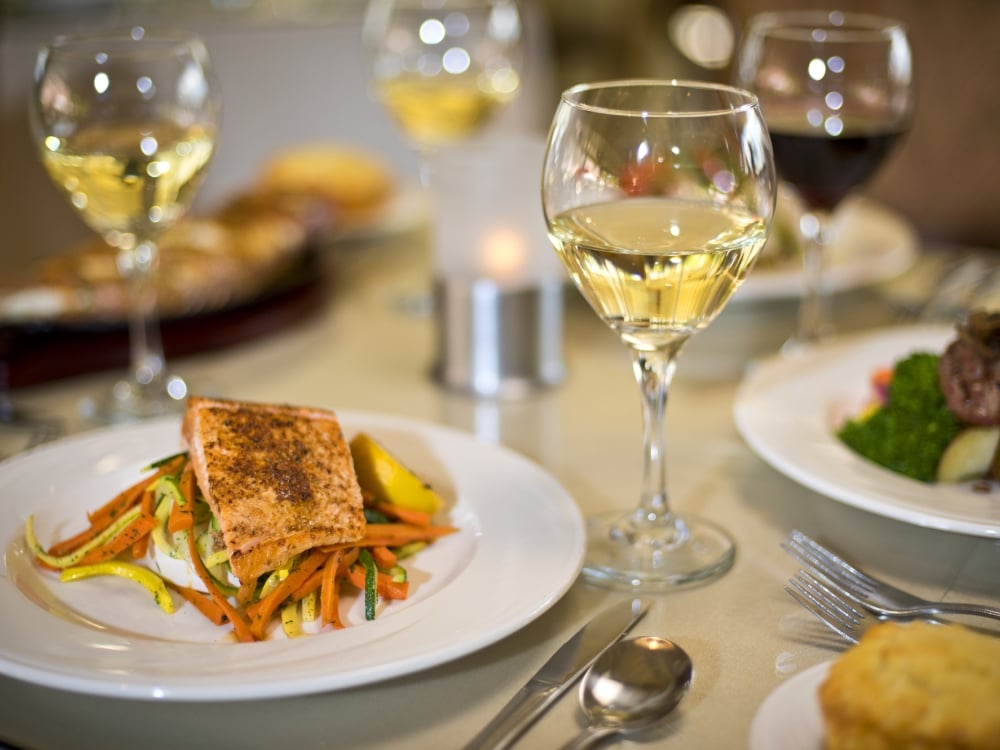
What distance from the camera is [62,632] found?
0.90 metres

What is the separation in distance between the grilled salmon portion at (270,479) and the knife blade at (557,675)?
23 cm

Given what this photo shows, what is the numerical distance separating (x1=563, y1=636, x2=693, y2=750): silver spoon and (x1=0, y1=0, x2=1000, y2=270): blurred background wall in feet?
5.72

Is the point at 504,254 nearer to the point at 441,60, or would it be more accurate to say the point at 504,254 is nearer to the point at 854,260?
the point at 854,260

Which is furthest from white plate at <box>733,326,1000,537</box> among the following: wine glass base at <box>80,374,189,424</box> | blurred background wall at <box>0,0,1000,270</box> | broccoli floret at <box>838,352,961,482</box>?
blurred background wall at <box>0,0,1000,270</box>

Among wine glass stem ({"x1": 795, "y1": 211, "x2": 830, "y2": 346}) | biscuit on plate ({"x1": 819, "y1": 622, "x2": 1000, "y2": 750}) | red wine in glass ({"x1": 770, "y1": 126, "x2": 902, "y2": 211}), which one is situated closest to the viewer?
biscuit on plate ({"x1": 819, "y1": 622, "x2": 1000, "y2": 750})

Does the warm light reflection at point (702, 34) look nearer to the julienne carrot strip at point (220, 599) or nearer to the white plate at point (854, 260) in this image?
the white plate at point (854, 260)

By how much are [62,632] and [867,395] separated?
1.03 m

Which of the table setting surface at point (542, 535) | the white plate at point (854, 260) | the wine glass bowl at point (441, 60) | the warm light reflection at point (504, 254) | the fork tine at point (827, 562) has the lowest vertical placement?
the table setting surface at point (542, 535)

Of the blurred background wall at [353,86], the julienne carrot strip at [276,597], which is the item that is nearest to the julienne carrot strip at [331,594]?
the julienne carrot strip at [276,597]

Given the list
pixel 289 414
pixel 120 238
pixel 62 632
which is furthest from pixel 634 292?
pixel 120 238

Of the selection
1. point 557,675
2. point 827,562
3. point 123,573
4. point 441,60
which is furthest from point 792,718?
point 441,60

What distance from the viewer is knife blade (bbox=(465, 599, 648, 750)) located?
0.84 meters

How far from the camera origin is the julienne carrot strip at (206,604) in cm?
99

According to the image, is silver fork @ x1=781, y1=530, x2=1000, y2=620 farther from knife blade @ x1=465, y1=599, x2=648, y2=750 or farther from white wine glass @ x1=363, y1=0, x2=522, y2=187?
white wine glass @ x1=363, y1=0, x2=522, y2=187
